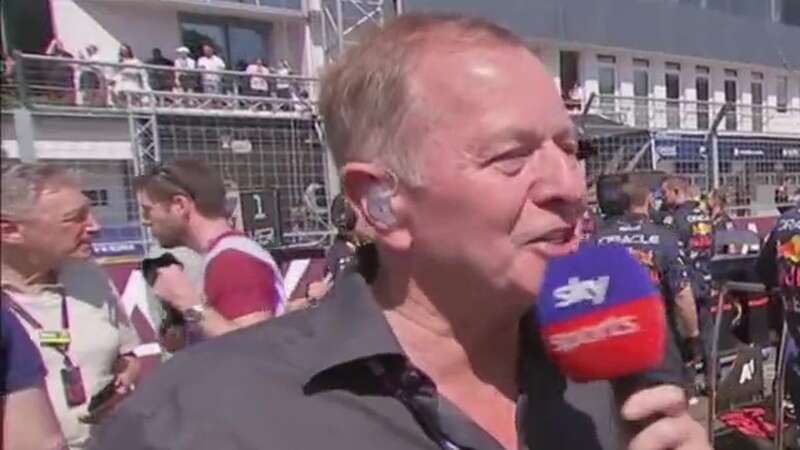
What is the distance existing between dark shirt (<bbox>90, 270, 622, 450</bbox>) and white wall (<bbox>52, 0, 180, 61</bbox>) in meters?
15.8

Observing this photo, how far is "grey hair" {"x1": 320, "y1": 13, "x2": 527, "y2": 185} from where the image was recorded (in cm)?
124

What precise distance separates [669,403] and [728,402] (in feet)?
13.2

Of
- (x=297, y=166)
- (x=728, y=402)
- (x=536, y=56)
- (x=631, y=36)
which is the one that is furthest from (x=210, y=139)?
(x=631, y=36)

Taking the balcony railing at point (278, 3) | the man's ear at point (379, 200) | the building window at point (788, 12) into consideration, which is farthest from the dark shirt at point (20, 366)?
→ the building window at point (788, 12)

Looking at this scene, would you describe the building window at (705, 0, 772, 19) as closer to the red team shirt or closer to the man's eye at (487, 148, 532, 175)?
the red team shirt

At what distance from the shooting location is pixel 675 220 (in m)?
7.39

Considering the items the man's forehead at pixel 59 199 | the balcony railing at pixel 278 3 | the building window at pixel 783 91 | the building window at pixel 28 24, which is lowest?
the man's forehead at pixel 59 199

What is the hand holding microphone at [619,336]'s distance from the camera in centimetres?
114

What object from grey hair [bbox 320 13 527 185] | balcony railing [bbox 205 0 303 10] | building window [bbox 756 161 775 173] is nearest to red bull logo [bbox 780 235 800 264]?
grey hair [bbox 320 13 527 185]

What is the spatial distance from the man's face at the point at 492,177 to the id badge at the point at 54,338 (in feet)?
5.61

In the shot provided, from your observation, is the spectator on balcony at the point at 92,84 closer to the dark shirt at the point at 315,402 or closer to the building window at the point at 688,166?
the dark shirt at the point at 315,402

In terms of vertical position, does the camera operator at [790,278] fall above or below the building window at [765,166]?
below

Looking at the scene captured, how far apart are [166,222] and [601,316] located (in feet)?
8.26

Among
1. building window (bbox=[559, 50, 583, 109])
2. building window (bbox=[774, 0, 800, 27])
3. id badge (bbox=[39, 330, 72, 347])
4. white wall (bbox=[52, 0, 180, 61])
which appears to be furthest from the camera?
building window (bbox=[774, 0, 800, 27])
